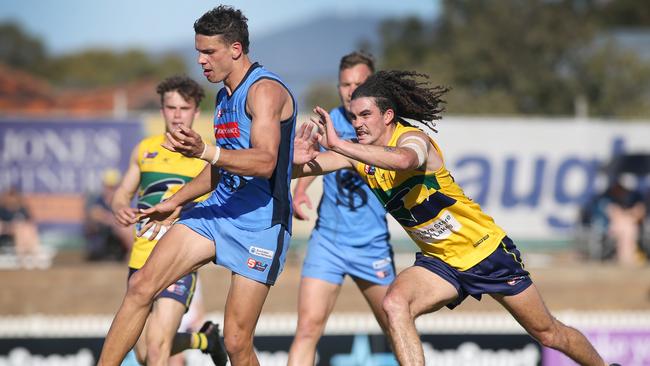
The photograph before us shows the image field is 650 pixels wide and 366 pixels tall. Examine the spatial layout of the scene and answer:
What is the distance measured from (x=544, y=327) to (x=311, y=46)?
47398 millimetres

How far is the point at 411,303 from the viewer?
5961mm

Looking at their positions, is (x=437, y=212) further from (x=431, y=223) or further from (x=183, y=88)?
(x=183, y=88)

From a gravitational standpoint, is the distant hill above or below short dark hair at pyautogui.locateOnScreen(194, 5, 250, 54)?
above

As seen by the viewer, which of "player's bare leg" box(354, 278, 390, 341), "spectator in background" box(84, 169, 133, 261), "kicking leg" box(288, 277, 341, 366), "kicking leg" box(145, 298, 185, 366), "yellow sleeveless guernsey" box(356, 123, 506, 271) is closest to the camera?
"yellow sleeveless guernsey" box(356, 123, 506, 271)

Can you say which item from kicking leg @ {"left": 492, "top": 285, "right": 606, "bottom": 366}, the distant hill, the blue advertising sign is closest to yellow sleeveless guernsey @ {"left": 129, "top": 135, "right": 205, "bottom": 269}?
kicking leg @ {"left": 492, "top": 285, "right": 606, "bottom": 366}

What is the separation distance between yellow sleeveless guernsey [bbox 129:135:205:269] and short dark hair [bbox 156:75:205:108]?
41 cm

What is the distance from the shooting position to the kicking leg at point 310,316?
6992 mm

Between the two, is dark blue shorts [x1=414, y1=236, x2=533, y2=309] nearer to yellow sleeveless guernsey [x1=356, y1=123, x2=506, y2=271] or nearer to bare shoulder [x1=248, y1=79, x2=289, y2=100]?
yellow sleeveless guernsey [x1=356, y1=123, x2=506, y2=271]

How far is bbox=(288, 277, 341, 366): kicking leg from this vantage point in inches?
275

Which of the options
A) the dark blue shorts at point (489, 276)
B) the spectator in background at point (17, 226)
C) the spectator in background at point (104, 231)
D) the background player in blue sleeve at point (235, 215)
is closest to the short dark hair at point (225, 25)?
the background player in blue sleeve at point (235, 215)

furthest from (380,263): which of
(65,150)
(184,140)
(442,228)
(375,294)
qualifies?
(65,150)

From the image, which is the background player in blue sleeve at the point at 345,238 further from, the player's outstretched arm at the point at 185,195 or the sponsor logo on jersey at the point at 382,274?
the player's outstretched arm at the point at 185,195

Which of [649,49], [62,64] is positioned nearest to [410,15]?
[649,49]

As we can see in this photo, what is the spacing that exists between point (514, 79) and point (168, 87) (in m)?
23.3
